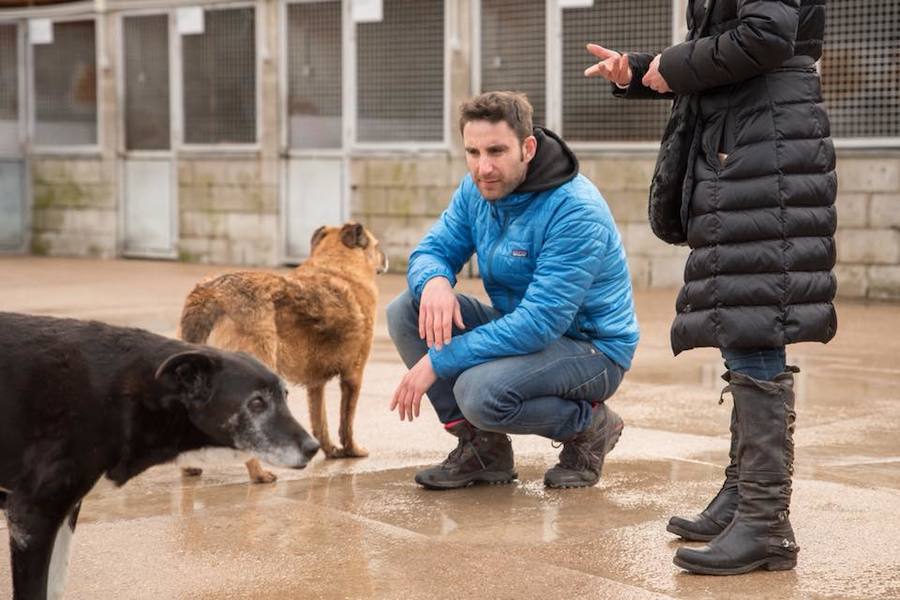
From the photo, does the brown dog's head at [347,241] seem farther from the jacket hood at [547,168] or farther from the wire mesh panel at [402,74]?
the wire mesh panel at [402,74]

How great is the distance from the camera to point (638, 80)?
4.14m

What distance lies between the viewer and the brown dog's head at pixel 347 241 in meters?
5.95

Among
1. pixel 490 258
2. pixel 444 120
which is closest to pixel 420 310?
pixel 490 258

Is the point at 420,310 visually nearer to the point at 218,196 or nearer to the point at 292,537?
the point at 292,537

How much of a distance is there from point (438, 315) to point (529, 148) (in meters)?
0.66

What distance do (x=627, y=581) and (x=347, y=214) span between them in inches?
456

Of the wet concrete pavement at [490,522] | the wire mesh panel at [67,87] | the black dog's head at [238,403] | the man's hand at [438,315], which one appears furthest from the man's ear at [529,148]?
the wire mesh panel at [67,87]

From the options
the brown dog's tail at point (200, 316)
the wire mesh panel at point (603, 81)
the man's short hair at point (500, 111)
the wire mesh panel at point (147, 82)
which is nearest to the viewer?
the man's short hair at point (500, 111)

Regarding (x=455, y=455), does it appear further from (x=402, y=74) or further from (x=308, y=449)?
(x=402, y=74)

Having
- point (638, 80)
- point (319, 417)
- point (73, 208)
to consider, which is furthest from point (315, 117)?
point (638, 80)

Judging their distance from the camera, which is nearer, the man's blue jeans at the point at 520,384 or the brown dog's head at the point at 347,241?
the man's blue jeans at the point at 520,384

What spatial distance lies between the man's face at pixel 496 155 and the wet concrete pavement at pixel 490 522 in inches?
43.3

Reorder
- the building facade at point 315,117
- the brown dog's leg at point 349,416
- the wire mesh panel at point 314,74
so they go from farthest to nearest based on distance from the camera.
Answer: the wire mesh panel at point 314,74 → the building facade at point 315,117 → the brown dog's leg at point 349,416

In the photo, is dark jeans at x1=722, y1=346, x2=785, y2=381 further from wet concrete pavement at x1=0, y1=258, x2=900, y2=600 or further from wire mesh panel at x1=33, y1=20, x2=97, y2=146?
wire mesh panel at x1=33, y1=20, x2=97, y2=146
